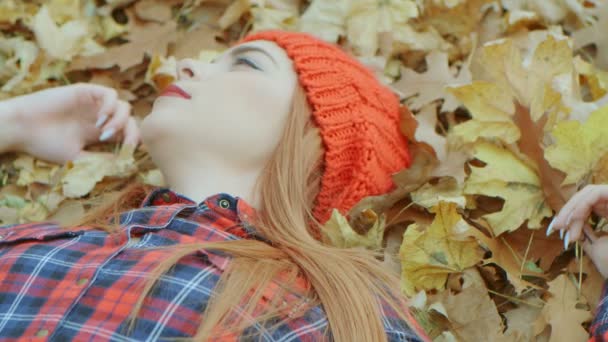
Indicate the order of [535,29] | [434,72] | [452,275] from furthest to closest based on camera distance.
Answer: [535,29]
[434,72]
[452,275]

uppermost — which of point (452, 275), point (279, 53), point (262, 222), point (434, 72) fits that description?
point (279, 53)

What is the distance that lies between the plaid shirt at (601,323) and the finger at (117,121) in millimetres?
1284

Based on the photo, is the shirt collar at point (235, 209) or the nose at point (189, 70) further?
the nose at point (189, 70)

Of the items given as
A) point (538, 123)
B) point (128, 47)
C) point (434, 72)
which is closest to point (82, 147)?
point (128, 47)

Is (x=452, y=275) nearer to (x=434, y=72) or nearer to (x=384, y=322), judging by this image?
(x=384, y=322)

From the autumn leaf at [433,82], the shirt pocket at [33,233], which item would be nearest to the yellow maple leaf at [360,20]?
the autumn leaf at [433,82]

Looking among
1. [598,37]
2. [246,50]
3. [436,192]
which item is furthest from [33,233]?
[598,37]

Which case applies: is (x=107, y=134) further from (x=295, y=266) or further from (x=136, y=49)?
(x=295, y=266)

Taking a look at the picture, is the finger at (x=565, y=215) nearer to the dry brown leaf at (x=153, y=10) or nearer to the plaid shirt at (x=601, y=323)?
the plaid shirt at (x=601, y=323)

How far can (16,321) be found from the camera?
128cm

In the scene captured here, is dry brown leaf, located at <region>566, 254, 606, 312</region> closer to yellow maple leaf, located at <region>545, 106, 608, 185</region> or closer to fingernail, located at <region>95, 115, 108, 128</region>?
yellow maple leaf, located at <region>545, 106, 608, 185</region>

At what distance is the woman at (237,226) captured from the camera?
1269 millimetres

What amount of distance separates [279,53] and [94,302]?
757 millimetres

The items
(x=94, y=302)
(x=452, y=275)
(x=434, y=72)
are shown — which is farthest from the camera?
(x=434, y=72)
